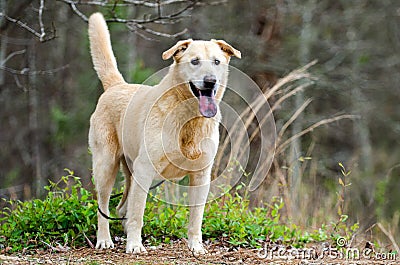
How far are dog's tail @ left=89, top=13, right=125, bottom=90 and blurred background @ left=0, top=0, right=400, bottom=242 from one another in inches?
197

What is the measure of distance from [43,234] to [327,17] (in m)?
9.93

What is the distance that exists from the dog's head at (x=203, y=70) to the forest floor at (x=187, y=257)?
3.56ft

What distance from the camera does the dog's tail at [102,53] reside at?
234 inches

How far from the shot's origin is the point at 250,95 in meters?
9.34


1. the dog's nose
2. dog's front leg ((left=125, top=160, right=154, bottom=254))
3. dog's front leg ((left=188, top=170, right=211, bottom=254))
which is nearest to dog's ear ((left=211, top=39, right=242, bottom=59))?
the dog's nose

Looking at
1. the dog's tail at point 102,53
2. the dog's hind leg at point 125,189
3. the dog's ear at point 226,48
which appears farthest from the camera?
the dog's tail at point 102,53

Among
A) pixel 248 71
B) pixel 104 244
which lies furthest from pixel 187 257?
pixel 248 71

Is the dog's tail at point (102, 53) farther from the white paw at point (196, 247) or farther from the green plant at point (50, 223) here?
the white paw at point (196, 247)

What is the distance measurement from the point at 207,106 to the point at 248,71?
19.7 ft

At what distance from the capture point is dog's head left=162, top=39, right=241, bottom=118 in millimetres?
4660

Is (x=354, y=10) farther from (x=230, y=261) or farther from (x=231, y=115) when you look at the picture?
(x=230, y=261)

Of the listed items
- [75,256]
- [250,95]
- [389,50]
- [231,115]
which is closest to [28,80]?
[250,95]

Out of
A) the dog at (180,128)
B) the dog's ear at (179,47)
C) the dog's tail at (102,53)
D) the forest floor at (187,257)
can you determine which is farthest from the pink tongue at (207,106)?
the dog's tail at (102,53)

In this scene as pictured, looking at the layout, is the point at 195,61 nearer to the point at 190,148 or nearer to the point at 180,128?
the point at 180,128
